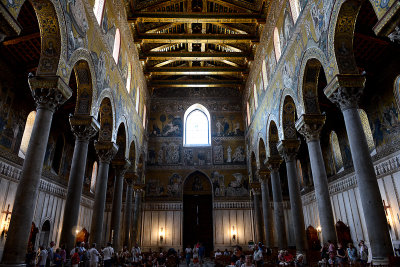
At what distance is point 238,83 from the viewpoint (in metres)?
24.6

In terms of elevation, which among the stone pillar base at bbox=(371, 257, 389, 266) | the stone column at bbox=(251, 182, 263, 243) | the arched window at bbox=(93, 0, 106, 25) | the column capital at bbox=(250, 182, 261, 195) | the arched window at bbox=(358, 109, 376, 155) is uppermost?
the arched window at bbox=(93, 0, 106, 25)

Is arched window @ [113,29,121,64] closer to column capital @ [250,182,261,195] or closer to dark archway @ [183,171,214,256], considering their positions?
dark archway @ [183,171,214,256]

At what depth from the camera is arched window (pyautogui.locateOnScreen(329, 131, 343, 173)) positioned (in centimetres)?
1795

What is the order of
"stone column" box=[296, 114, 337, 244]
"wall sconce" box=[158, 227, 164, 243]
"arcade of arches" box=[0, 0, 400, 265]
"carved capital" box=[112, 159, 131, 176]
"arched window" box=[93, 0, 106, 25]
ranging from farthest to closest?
"wall sconce" box=[158, 227, 164, 243] → "carved capital" box=[112, 159, 131, 176] → "arched window" box=[93, 0, 106, 25] → "stone column" box=[296, 114, 337, 244] → "arcade of arches" box=[0, 0, 400, 265]

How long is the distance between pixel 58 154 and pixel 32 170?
39.3 feet

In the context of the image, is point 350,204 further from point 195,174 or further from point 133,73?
point 133,73

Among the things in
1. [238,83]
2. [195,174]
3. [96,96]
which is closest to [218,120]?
[238,83]

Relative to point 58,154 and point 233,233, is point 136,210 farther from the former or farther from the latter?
point 233,233

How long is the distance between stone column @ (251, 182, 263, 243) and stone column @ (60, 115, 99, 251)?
45.7 feet

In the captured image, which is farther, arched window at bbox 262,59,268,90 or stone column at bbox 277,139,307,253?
arched window at bbox 262,59,268,90

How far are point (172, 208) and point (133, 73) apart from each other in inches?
424

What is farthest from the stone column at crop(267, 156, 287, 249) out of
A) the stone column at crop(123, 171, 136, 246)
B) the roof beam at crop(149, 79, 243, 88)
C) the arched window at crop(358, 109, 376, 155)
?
the roof beam at crop(149, 79, 243, 88)

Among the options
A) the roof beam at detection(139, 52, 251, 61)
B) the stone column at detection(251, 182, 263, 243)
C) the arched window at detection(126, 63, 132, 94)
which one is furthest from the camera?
the stone column at detection(251, 182, 263, 243)

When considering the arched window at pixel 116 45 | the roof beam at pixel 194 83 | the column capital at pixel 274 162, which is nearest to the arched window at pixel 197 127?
the roof beam at pixel 194 83
